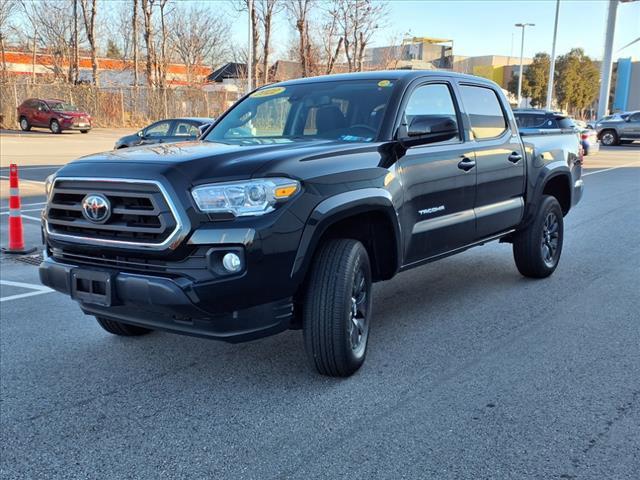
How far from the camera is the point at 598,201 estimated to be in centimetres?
1238

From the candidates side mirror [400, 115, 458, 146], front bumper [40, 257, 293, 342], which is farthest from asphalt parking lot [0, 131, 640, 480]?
side mirror [400, 115, 458, 146]

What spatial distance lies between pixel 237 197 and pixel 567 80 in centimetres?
6326

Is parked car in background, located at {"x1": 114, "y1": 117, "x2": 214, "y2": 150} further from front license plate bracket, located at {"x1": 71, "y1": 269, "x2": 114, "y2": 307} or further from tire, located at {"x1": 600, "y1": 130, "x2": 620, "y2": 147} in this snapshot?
tire, located at {"x1": 600, "y1": 130, "x2": 620, "y2": 147}

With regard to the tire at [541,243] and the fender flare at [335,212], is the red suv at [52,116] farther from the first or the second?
the fender flare at [335,212]

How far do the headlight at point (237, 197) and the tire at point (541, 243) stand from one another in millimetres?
3567

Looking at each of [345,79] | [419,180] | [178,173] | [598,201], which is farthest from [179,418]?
[598,201]

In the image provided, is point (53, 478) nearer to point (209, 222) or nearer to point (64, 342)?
point (209, 222)

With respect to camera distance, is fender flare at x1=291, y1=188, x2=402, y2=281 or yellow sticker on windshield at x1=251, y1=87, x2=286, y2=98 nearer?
fender flare at x1=291, y1=188, x2=402, y2=281

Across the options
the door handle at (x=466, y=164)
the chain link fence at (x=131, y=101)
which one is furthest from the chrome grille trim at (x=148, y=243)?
the chain link fence at (x=131, y=101)

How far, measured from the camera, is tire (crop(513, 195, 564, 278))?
6133 millimetres

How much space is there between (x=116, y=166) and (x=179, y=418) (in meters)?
1.43

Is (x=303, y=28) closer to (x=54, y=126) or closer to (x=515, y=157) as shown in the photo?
(x=54, y=126)

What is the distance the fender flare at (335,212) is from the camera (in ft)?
11.5

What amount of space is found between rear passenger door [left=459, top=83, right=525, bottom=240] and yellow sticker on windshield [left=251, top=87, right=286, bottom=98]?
1487 mm
